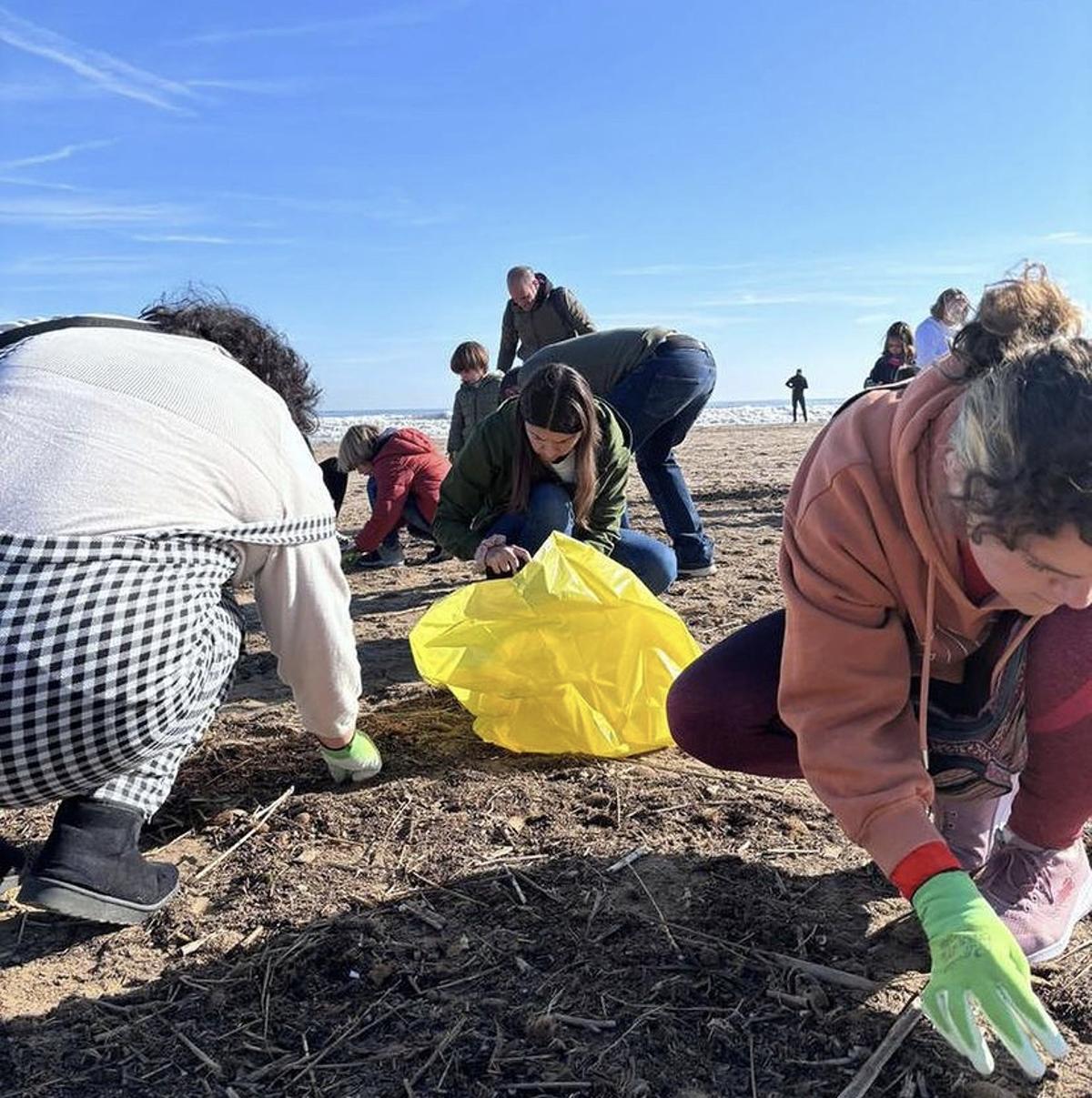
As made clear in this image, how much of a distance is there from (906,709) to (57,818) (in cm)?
125

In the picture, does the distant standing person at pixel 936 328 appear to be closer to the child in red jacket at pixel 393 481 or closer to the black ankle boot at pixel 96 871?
the child in red jacket at pixel 393 481

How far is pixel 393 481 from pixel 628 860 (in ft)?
9.13

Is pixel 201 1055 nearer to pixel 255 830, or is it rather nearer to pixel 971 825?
pixel 255 830

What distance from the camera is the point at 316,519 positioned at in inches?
68.4

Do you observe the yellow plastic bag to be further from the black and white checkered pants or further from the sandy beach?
the black and white checkered pants

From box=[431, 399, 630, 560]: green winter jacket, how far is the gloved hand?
39.7 inches

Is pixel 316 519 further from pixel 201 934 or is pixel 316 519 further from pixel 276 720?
pixel 276 720

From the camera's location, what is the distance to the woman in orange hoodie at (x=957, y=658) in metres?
1.08

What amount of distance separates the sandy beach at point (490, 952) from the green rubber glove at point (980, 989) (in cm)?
15

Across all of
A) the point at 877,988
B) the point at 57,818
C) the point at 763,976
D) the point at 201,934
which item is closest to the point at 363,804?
the point at 201,934

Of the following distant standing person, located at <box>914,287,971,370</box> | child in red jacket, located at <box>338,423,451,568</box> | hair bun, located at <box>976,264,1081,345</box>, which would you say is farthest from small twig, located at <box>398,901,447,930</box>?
distant standing person, located at <box>914,287,971,370</box>

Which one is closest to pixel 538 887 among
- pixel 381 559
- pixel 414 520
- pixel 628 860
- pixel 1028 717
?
pixel 628 860

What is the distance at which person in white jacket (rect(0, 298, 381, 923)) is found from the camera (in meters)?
1.34

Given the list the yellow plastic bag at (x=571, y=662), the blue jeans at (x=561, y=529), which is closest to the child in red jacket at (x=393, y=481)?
the blue jeans at (x=561, y=529)
